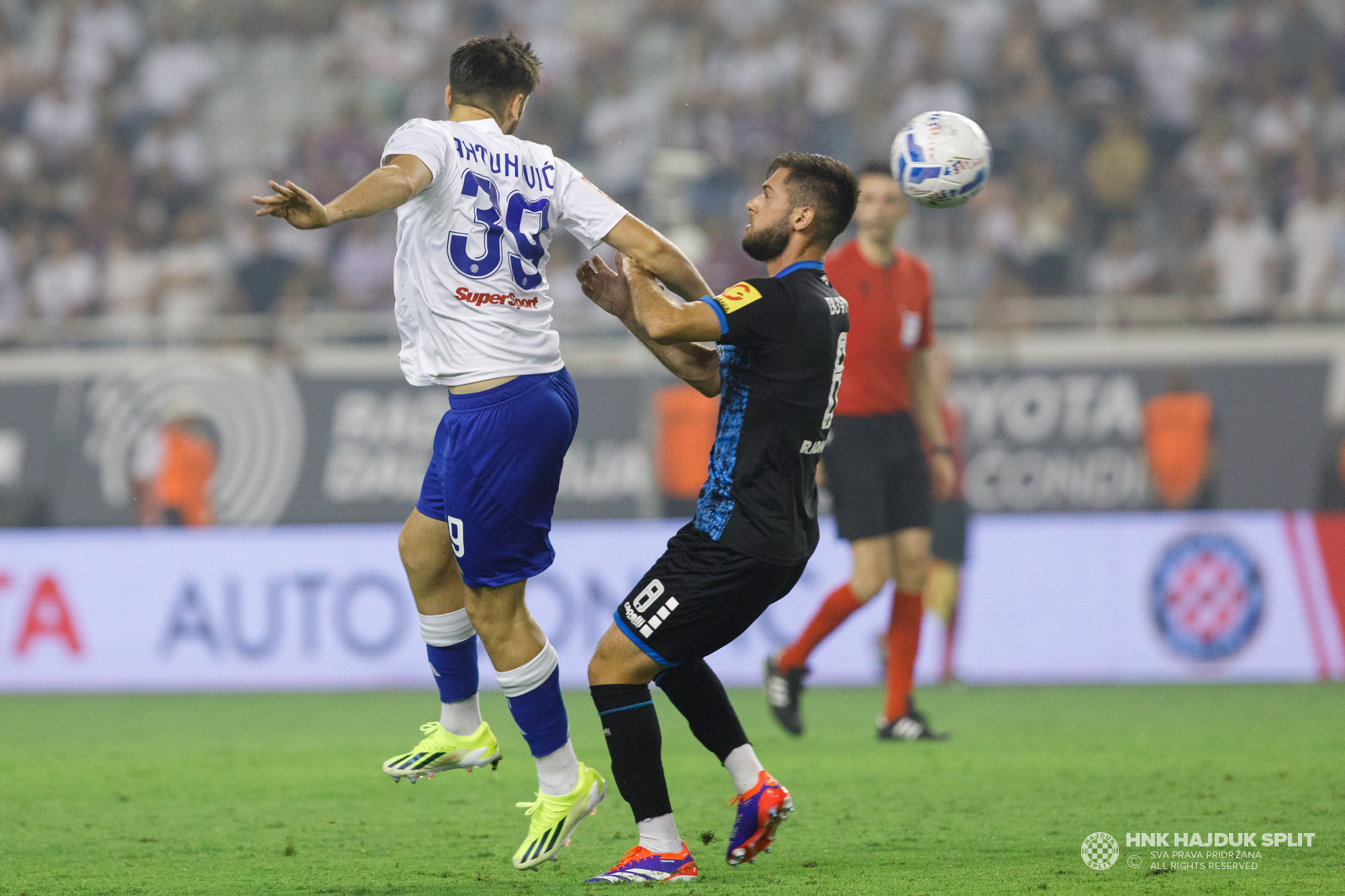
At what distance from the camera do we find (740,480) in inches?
169

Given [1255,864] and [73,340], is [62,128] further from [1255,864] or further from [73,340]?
[1255,864]

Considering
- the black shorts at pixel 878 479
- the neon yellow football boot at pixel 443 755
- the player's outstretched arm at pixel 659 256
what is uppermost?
the player's outstretched arm at pixel 659 256

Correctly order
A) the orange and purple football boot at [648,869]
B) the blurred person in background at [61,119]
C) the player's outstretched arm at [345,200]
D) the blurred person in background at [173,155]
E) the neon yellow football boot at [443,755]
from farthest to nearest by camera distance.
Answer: the blurred person in background at [61,119], the blurred person in background at [173,155], the neon yellow football boot at [443,755], the orange and purple football boot at [648,869], the player's outstretched arm at [345,200]

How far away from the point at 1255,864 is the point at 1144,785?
4.97 feet

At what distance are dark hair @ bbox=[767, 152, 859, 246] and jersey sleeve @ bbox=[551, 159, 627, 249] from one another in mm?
535

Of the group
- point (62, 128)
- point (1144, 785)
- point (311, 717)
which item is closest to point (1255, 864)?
point (1144, 785)

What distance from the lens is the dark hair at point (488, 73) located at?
4.54m

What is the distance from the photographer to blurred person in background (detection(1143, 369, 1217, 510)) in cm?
1191

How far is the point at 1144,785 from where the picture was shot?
5.79m

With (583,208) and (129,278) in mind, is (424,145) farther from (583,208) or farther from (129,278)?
(129,278)

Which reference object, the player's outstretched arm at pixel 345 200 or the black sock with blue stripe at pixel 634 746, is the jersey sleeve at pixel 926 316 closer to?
the black sock with blue stripe at pixel 634 746

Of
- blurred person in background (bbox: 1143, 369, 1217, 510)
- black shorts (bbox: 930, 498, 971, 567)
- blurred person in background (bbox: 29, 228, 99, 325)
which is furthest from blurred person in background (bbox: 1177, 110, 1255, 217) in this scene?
blurred person in background (bbox: 29, 228, 99, 325)


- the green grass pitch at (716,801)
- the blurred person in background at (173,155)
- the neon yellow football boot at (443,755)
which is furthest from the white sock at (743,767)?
the blurred person in background at (173,155)

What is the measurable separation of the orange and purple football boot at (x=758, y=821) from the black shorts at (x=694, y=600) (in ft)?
1.52
